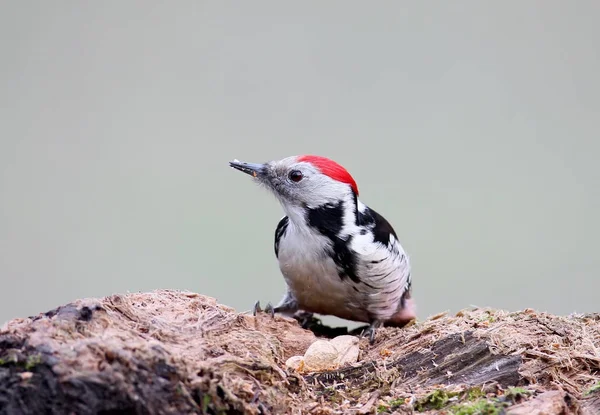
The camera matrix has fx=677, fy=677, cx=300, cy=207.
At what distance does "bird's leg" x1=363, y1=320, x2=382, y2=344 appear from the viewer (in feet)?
11.9

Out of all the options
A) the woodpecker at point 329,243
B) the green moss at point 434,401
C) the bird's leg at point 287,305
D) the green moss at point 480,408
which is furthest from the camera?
the bird's leg at point 287,305

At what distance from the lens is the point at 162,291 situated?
3230 millimetres

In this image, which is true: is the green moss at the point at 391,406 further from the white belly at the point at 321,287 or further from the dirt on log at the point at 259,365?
the white belly at the point at 321,287

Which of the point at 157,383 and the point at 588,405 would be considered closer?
the point at 157,383

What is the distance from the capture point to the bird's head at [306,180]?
3.85m

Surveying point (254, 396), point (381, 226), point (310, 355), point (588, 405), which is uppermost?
point (381, 226)

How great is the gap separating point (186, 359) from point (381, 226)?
6.94 feet

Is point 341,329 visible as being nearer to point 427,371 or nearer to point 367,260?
point 367,260

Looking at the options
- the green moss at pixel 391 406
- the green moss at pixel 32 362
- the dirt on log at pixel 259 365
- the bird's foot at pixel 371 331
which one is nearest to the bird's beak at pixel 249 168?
the dirt on log at pixel 259 365

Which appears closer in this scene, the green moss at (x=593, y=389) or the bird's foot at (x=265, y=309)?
the green moss at (x=593, y=389)

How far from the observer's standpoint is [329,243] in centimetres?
380

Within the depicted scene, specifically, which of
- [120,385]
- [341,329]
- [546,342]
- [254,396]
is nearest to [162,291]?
[254,396]

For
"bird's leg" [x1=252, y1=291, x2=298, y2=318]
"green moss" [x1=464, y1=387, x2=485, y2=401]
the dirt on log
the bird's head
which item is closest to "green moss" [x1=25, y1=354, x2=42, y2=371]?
the dirt on log

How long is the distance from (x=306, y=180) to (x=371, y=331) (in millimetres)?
928
